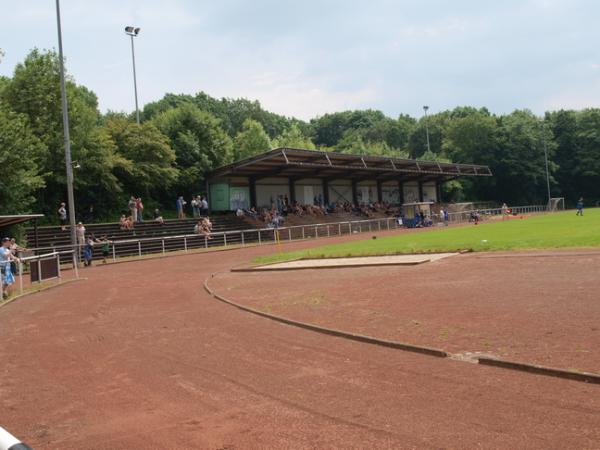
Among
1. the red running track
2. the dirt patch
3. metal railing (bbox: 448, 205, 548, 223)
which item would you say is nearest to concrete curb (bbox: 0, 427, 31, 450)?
the red running track

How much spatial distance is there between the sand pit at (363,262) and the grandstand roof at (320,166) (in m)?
21.6

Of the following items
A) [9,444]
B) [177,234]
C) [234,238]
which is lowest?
[234,238]

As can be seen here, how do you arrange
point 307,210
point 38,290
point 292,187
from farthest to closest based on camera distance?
point 292,187, point 307,210, point 38,290

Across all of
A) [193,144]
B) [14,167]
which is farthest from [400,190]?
[14,167]

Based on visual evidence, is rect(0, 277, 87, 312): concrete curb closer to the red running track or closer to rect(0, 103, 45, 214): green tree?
the red running track

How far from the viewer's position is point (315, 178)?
52594mm

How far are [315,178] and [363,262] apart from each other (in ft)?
115

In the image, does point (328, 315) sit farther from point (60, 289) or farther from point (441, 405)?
point (60, 289)

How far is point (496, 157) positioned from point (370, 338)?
82.0m

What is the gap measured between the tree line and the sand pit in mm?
15152

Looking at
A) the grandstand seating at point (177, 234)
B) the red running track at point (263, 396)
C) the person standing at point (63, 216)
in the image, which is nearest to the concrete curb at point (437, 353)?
the red running track at point (263, 396)

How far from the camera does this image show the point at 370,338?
25.2ft

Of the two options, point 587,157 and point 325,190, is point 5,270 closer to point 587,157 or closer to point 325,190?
point 325,190

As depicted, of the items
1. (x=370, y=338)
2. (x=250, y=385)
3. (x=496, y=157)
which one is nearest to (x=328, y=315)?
(x=370, y=338)
